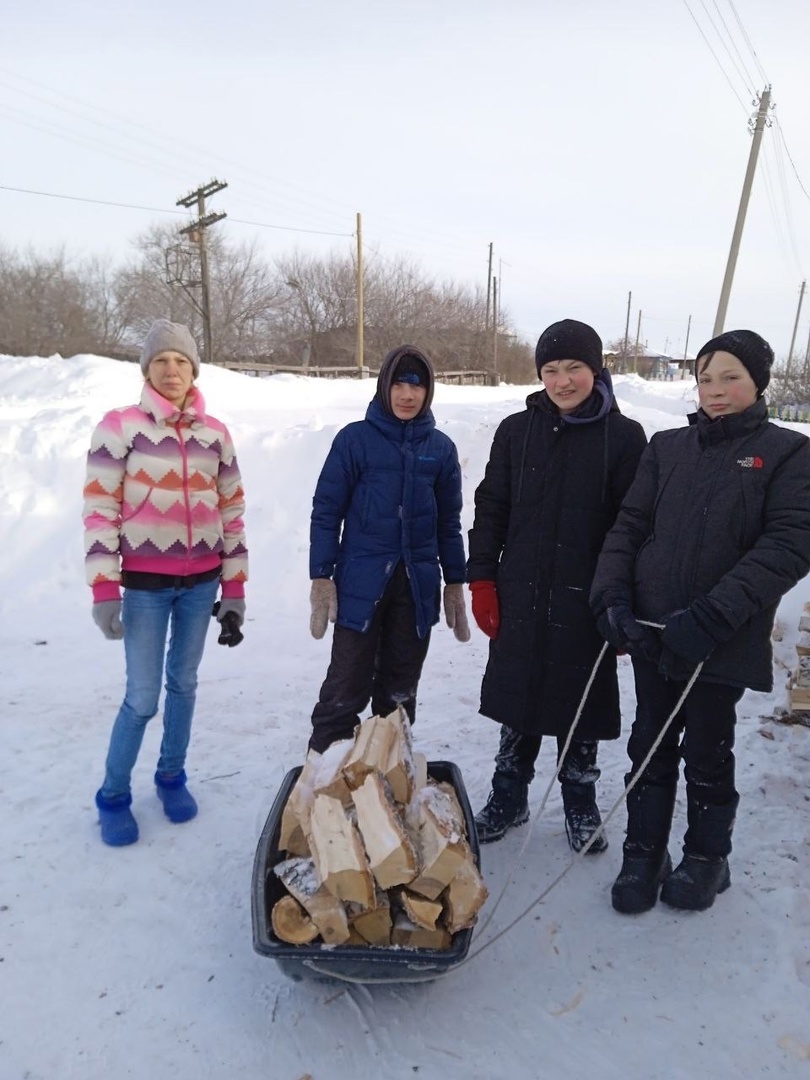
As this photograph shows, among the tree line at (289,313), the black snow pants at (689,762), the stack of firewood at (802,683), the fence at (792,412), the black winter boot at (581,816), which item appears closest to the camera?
the black snow pants at (689,762)

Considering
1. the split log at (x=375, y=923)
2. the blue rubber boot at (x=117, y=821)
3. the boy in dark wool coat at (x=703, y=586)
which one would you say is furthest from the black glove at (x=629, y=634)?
the blue rubber boot at (x=117, y=821)

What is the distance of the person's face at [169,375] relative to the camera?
2.79 m

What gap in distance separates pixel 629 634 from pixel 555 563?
1.53ft

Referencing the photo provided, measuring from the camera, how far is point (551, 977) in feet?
7.56

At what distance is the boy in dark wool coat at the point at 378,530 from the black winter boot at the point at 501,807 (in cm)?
66

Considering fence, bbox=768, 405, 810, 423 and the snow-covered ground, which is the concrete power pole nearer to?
fence, bbox=768, 405, 810, 423

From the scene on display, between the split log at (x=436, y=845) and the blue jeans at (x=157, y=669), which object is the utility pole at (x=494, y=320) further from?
the split log at (x=436, y=845)

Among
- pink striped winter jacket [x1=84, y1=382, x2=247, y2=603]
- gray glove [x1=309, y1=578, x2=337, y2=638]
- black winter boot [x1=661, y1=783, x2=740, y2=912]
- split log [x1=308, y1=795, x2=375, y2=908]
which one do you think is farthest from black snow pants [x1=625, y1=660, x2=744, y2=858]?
pink striped winter jacket [x1=84, y1=382, x2=247, y2=603]

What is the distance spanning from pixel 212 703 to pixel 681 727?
2.56 metres

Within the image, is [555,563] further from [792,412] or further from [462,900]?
[792,412]

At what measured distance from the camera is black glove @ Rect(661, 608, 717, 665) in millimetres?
2250

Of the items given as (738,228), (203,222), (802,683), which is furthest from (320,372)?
(802,683)

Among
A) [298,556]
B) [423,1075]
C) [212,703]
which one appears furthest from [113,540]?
[298,556]

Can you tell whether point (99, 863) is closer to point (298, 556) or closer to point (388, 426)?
point (388, 426)
